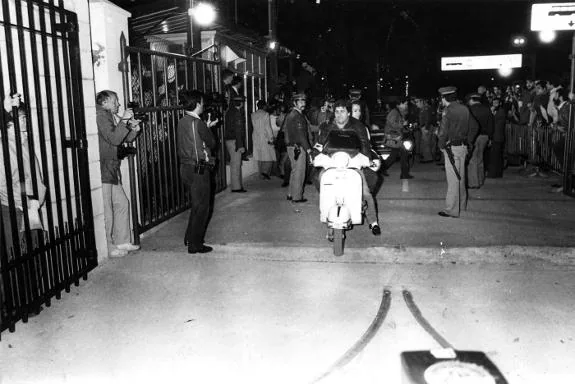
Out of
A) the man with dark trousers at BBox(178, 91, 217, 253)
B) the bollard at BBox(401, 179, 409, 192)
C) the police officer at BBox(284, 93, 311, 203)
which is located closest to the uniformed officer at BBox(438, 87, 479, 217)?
the police officer at BBox(284, 93, 311, 203)

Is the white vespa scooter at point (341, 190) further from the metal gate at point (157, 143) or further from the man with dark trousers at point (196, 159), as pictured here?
the metal gate at point (157, 143)

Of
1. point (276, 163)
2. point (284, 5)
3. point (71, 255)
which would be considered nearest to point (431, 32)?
point (284, 5)

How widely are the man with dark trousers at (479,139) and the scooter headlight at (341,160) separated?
4.90 m

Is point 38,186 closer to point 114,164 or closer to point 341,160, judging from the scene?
point 114,164

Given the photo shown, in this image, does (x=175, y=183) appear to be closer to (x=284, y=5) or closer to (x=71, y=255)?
(x=71, y=255)

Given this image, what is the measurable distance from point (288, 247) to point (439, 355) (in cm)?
429

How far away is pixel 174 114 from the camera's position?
8.56 metres

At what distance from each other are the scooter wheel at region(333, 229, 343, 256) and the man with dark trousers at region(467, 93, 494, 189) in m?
5.13

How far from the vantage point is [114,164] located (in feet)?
21.8

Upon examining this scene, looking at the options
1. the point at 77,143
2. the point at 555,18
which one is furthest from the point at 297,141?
the point at 555,18

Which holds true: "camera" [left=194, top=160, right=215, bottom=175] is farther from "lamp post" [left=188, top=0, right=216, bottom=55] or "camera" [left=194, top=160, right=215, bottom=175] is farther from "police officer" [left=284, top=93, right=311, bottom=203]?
"lamp post" [left=188, top=0, right=216, bottom=55]

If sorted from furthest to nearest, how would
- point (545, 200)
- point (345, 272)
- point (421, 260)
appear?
point (545, 200), point (421, 260), point (345, 272)

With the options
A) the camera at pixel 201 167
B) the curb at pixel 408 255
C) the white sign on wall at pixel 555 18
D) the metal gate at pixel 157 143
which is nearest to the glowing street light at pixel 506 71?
the white sign on wall at pixel 555 18

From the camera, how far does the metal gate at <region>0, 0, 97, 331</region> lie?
468 cm
